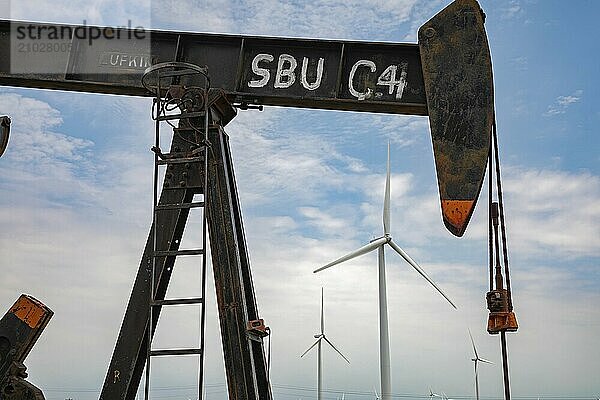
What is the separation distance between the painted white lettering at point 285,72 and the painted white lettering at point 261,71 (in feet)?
0.29

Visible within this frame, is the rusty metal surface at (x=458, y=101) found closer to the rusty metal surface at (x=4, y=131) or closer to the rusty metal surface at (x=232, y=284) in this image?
the rusty metal surface at (x=232, y=284)

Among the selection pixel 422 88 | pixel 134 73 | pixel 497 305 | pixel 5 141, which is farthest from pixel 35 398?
pixel 422 88

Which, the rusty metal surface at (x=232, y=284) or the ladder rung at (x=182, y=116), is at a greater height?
the ladder rung at (x=182, y=116)

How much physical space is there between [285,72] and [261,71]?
0.25 meters

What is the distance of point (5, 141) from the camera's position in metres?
5.96

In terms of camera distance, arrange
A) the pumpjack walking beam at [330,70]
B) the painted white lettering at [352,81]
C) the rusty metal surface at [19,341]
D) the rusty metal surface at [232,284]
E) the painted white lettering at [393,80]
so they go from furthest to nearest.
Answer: the painted white lettering at [352,81]
the painted white lettering at [393,80]
the rusty metal surface at [232,284]
the pumpjack walking beam at [330,70]
the rusty metal surface at [19,341]

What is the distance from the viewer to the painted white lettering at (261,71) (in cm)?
787

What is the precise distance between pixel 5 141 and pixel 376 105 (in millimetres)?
3371

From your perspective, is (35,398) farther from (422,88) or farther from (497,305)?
(422,88)

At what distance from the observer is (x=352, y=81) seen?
307 inches

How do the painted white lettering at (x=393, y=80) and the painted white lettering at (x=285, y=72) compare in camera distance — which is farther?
the painted white lettering at (x=285, y=72)

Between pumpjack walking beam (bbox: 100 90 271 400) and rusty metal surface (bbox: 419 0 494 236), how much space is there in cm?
192

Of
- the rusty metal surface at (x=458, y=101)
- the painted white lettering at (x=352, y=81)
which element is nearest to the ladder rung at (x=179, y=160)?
the painted white lettering at (x=352, y=81)

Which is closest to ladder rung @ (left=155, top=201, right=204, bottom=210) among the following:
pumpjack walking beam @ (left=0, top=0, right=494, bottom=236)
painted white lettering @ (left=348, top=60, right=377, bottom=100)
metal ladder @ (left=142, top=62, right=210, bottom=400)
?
metal ladder @ (left=142, top=62, right=210, bottom=400)
